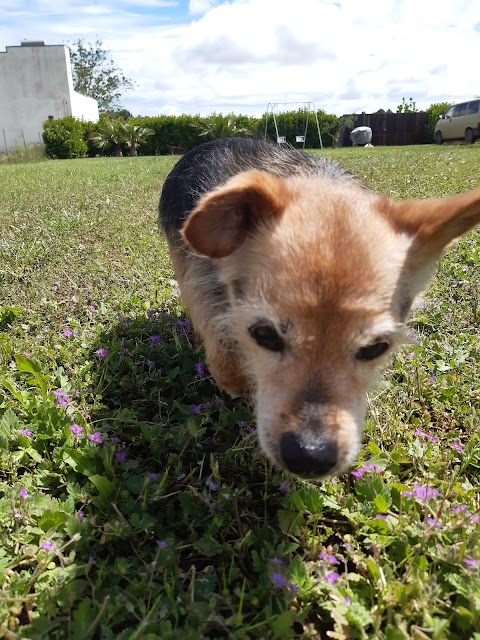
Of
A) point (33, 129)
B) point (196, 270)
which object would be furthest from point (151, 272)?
point (33, 129)

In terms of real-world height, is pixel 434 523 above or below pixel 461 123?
below

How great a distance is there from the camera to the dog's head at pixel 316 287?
201cm

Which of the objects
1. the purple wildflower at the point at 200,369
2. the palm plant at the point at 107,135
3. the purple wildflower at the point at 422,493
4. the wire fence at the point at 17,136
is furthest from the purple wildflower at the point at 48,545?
the wire fence at the point at 17,136

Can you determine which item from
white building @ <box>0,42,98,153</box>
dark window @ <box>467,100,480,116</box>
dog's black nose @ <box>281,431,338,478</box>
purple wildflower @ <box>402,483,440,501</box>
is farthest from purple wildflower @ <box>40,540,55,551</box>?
white building @ <box>0,42,98,153</box>

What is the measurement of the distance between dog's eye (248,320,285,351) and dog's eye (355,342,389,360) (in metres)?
0.33

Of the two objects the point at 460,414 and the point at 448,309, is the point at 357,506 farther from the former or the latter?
the point at 448,309

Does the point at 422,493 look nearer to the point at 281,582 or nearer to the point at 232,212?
the point at 281,582

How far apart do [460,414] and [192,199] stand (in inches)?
87.4

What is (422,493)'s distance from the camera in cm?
223

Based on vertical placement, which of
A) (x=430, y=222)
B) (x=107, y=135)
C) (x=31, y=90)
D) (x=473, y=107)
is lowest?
(x=430, y=222)

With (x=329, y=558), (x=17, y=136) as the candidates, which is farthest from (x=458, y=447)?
(x=17, y=136)

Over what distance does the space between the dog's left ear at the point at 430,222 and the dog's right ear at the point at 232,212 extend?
0.57m

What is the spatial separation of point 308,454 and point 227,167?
2279mm

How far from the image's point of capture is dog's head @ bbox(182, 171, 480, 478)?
2.01 m
